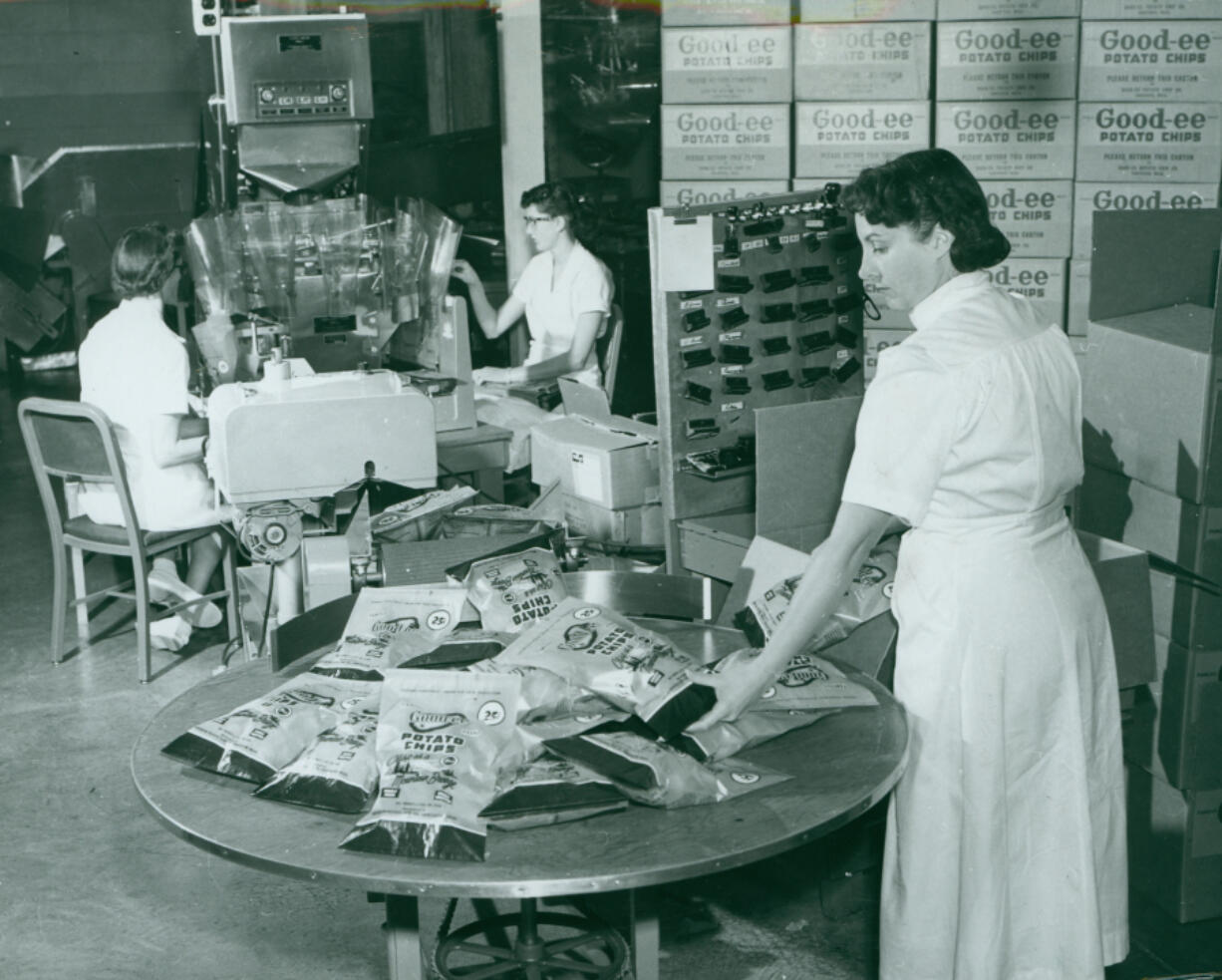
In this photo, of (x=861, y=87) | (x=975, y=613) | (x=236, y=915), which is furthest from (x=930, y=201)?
(x=861, y=87)

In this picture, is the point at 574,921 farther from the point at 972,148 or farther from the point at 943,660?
the point at 972,148

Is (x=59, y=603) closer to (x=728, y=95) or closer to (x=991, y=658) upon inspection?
(x=728, y=95)

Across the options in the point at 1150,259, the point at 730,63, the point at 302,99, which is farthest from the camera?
the point at 302,99

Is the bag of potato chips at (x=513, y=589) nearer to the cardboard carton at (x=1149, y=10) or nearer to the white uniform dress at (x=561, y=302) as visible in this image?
the white uniform dress at (x=561, y=302)

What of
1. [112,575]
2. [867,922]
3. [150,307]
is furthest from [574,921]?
[112,575]

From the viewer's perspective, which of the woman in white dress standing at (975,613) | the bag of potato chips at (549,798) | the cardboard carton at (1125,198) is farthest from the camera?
the cardboard carton at (1125,198)

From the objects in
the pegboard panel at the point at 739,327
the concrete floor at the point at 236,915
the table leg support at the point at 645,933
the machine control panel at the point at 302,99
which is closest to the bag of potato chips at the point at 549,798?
the table leg support at the point at 645,933

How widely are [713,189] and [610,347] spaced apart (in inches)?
26.6

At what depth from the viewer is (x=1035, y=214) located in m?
4.80

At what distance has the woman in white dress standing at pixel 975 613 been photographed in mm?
2172

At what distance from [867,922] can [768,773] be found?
1.27 meters

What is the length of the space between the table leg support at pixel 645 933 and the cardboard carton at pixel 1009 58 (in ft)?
11.0

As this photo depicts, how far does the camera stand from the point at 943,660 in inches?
89.9

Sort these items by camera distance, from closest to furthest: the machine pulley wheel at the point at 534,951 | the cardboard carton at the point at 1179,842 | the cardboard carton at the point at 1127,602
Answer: the machine pulley wheel at the point at 534,951 < the cardboard carton at the point at 1127,602 < the cardboard carton at the point at 1179,842
